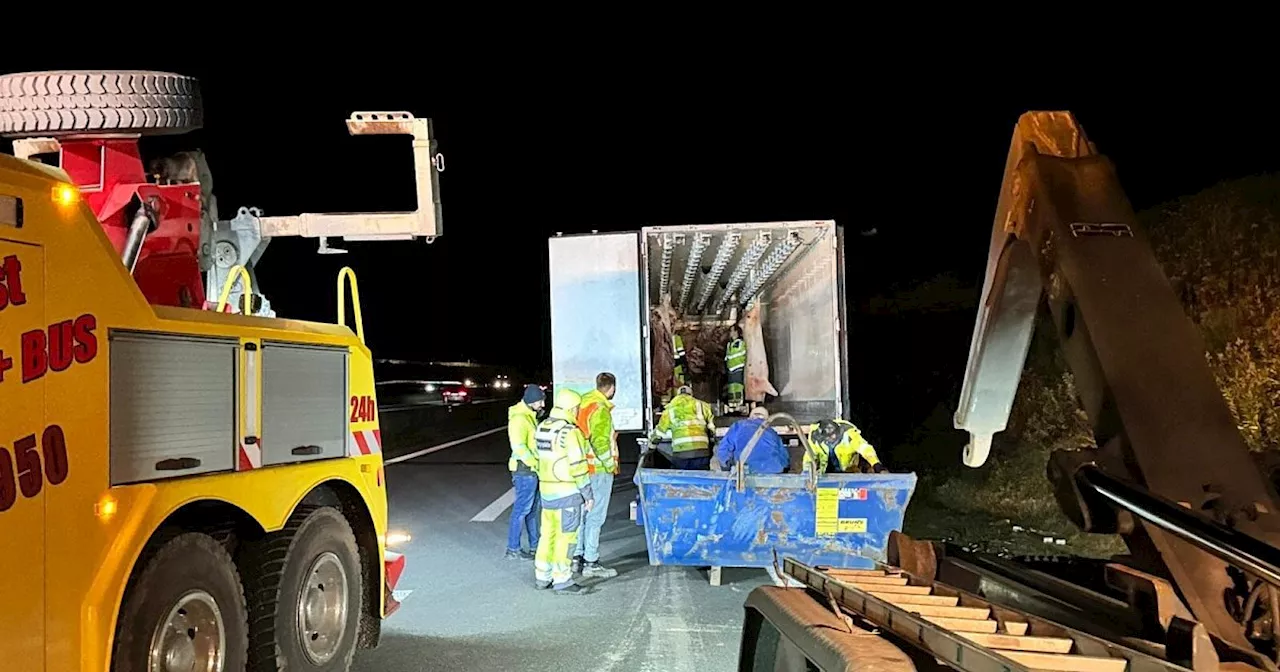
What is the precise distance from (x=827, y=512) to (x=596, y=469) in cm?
213

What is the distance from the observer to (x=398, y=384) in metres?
65.1

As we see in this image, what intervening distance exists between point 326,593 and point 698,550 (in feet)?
10.8

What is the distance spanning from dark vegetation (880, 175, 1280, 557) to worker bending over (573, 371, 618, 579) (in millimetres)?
3451

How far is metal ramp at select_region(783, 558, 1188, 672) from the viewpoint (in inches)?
94.7

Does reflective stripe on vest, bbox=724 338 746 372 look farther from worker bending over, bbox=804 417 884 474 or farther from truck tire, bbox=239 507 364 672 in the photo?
truck tire, bbox=239 507 364 672

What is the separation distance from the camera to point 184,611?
393 cm

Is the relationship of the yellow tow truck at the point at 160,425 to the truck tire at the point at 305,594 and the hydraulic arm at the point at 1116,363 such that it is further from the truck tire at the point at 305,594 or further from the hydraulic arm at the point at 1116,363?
the hydraulic arm at the point at 1116,363

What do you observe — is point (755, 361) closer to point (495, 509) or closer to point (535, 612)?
point (495, 509)

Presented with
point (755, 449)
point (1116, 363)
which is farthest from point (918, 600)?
point (755, 449)

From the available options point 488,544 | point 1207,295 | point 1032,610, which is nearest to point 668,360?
point 488,544

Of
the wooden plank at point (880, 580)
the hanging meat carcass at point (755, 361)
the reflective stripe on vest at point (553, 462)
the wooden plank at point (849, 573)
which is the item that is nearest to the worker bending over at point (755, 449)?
the reflective stripe on vest at point (553, 462)

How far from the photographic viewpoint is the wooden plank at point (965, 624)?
281cm

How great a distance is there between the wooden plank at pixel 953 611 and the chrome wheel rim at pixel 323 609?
3062 millimetres

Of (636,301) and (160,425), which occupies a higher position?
(636,301)
